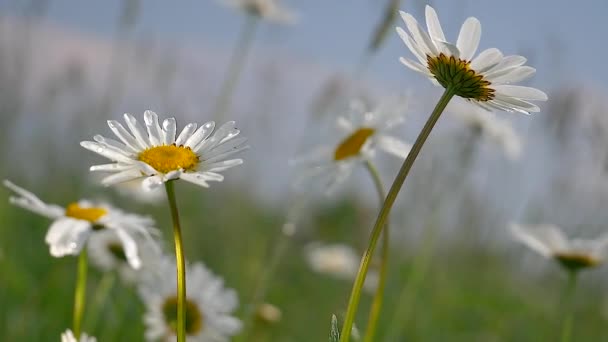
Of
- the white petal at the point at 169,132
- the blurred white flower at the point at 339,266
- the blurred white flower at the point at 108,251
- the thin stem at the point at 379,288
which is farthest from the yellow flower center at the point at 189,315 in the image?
the blurred white flower at the point at 339,266

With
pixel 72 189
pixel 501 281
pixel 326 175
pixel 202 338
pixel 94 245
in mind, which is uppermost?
pixel 501 281

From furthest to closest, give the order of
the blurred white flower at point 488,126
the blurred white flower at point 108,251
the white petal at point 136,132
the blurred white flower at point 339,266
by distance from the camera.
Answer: the blurred white flower at point 339,266 < the blurred white flower at point 488,126 < the blurred white flower at point 108,251 < the white petal at point 136,132

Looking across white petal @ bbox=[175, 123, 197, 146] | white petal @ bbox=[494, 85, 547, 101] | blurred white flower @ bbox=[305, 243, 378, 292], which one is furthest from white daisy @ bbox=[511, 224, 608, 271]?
blurred white flower @ bbox=[305, 243, 378, 292]

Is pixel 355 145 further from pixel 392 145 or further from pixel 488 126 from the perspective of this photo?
pixel 488 126

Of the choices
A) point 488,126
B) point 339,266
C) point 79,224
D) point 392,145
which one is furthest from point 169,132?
point 339,266

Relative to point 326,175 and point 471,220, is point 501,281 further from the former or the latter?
point 326,175

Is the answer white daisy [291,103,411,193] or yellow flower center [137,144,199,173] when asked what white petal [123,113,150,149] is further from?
white daisy [291,103,411,193]

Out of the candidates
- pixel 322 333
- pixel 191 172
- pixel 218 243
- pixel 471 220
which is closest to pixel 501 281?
pixel 471 220

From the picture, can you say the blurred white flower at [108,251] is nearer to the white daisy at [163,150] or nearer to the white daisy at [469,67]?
the white daisy at [163,150]
